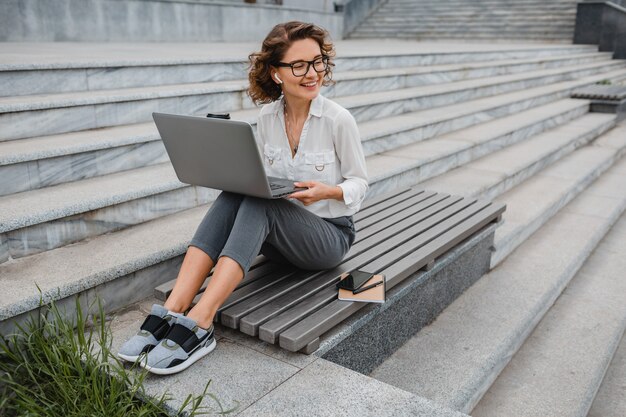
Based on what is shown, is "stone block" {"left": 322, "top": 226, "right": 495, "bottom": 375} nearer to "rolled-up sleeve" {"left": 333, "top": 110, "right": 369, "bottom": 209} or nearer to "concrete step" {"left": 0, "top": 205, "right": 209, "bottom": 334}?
"rolled-up sleeve" {"left": 333, "top": 110, "right": 369, "bottom": 209}

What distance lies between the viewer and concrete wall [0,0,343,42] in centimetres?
733

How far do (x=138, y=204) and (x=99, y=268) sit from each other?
0.65 m

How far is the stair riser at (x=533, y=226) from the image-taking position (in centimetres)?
398

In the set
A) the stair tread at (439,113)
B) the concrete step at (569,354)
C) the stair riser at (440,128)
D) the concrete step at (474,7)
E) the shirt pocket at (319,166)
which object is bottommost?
the concrete step at (569,354)

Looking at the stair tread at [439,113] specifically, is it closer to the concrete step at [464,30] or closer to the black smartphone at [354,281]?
the black smartphone at [354,281]

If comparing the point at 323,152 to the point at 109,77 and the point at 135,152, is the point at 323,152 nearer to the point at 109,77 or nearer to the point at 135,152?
the point at 135,152

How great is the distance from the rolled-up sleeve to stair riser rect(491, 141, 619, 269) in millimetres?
1656

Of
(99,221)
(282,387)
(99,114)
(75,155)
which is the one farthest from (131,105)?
(282,387)

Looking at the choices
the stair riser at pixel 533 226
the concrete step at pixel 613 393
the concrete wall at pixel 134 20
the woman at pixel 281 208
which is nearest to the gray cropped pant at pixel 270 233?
the woman at pixel 281 208

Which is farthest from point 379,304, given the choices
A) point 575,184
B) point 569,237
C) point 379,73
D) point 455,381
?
point 379,73

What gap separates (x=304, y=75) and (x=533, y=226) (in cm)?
277

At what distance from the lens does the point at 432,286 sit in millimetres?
3148

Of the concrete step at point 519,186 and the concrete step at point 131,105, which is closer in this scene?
the concrete step at point 131,105

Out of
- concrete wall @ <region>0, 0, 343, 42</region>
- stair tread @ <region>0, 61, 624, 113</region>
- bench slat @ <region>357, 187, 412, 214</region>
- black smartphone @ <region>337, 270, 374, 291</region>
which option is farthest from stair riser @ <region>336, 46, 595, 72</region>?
black smartphone @ <region>337, 270, 374, 291</region>
